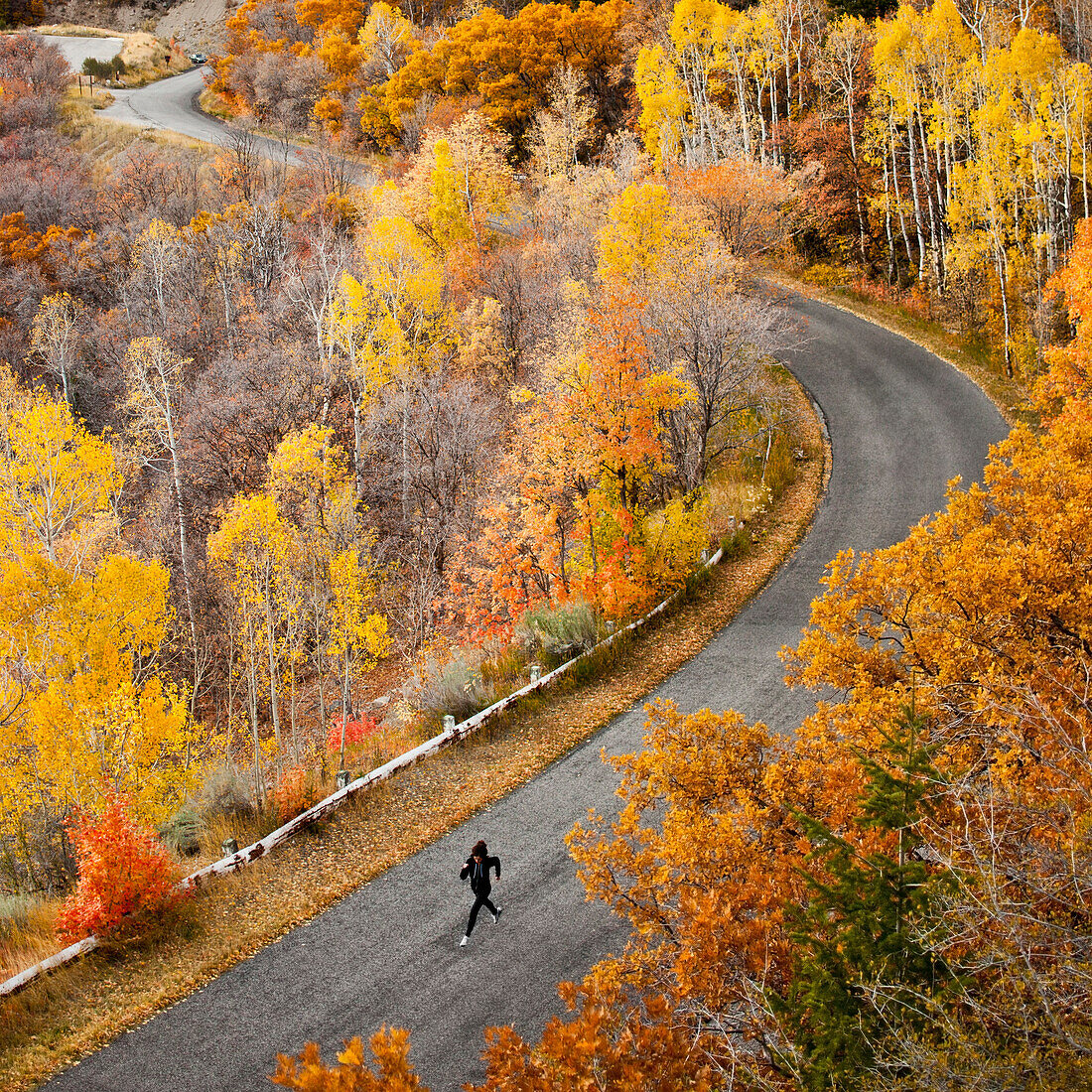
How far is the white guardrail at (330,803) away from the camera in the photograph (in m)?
10.5

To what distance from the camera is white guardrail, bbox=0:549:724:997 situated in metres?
10.5

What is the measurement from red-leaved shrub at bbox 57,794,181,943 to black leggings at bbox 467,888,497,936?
4.02 meters

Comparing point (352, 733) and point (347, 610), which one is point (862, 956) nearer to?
point (352, 733)

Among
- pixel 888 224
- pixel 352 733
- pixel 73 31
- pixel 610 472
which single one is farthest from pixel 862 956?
pixel 73 31

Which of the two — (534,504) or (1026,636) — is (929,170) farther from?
(1026,636)

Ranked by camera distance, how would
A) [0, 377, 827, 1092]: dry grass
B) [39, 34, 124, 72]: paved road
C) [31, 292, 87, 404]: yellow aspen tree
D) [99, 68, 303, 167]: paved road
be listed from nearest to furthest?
[0, 377, 827, 1092]: dry grass < [31, 292, 87, 404]: yellow aspen tree < [99, 68, 303, 167]: paved road < [39, 34, 124, 72]: paved road

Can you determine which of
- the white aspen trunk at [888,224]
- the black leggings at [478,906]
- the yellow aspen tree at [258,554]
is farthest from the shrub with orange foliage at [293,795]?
the white aspen trunk at [888,224]

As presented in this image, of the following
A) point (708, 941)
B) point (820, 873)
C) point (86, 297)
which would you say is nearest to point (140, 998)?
point (708, 941)

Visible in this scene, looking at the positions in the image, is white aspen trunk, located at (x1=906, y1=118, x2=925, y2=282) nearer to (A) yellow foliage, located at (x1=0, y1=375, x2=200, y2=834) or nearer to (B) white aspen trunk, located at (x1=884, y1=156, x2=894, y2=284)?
(B) white aspen trunk, located at (x1=884, y1=156, x2=894, y2=284)

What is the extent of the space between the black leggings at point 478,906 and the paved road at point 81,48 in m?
84.1

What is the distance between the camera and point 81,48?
77.2 metres

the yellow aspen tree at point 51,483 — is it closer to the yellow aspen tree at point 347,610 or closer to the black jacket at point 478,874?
the yellow aspen tree at point 347,610

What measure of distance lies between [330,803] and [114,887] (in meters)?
3.29

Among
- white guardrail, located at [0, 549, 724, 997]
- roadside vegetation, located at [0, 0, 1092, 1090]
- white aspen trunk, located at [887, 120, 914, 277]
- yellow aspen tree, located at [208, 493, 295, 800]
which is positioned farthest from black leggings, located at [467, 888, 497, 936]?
white aspen trunk, located at [887, 120, 914, 277]
